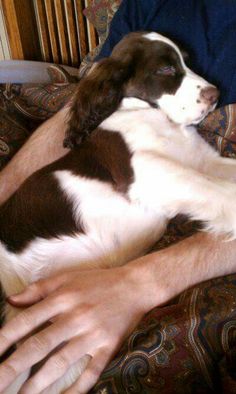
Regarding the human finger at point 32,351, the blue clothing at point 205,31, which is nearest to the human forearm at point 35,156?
the blue clothing at point 205,31

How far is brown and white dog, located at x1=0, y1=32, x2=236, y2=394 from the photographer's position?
116cm

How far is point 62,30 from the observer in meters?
2.89

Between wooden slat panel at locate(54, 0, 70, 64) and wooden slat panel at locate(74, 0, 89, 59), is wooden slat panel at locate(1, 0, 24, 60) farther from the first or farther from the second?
wooden slat panel at locate(74, 0, 89, 59)

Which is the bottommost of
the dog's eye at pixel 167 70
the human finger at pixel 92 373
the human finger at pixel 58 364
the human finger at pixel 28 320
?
the human finger at pixel 92 373

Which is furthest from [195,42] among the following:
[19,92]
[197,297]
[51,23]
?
[51,23]

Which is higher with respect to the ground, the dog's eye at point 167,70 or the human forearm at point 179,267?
the dog's eye at point 167,70

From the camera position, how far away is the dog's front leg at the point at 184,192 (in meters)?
1.08

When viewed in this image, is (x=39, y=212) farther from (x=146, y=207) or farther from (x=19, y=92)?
(x=19, y=92)

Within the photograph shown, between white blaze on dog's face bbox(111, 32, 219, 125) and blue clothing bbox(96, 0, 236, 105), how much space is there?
89mm

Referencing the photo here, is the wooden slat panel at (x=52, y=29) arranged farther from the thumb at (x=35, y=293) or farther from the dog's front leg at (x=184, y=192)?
the thumb at (x=35, y=293)

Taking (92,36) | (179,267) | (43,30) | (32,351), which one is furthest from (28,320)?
(43,30)

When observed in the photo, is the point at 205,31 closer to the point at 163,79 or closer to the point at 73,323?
the point at 163,79

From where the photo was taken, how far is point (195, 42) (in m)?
1.39

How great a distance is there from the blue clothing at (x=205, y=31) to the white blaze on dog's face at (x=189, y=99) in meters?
0.09
